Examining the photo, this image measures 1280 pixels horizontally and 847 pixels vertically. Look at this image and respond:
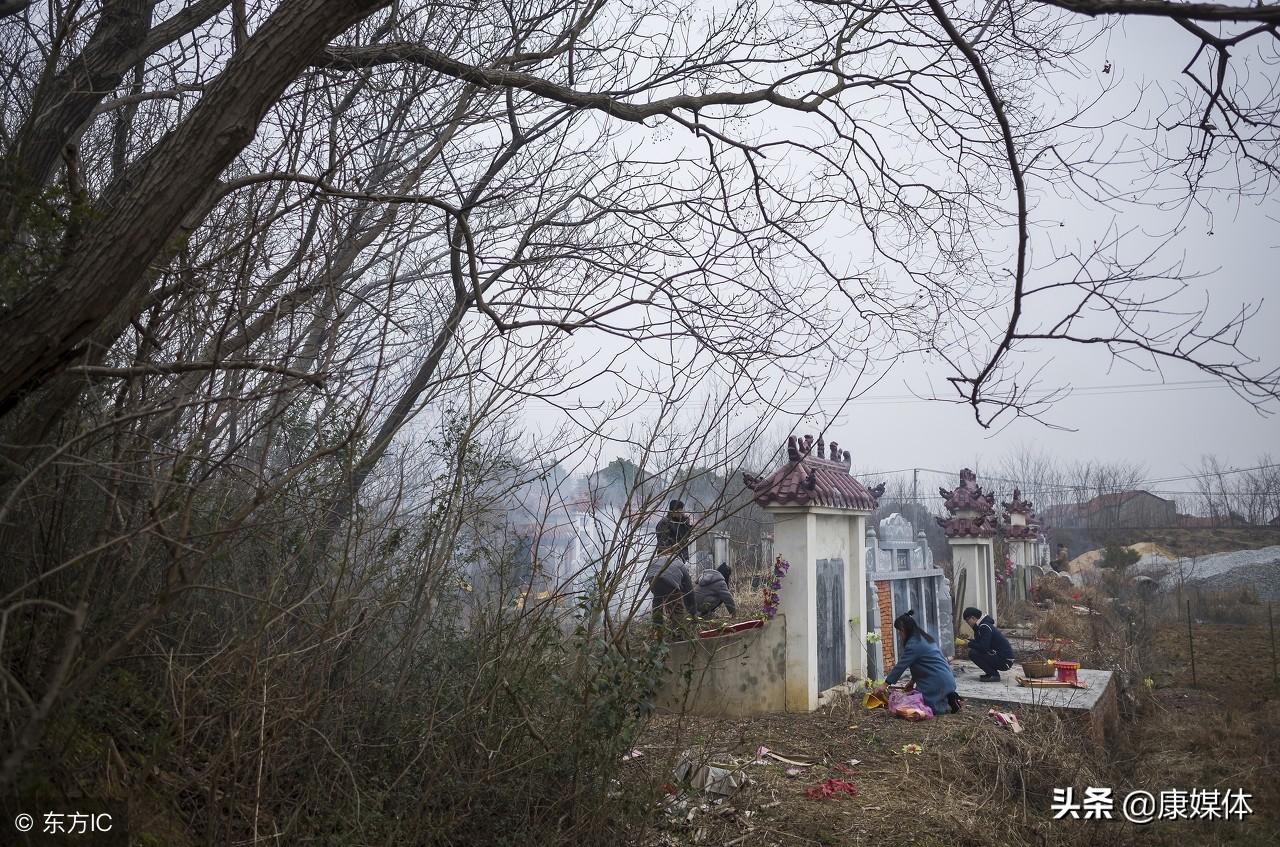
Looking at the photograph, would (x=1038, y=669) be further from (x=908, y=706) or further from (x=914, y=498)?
(x=914, y=498)

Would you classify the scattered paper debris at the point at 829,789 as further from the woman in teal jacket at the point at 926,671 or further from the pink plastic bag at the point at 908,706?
the woman in teal jacket at the point at 926,671

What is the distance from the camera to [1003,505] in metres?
26.0

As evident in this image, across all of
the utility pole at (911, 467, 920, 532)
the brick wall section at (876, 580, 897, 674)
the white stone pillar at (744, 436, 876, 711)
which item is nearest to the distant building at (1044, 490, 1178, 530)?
the utility pole at (911, 467, 920, 532)

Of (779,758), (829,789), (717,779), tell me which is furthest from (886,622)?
(717,779)

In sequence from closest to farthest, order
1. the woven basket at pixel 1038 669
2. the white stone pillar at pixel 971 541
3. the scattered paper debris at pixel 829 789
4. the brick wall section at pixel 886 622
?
the scattered paper debris at pixel 829 789 → the woven basket at pixel 1038 669 → the brick wall section at pixel 886 622 → the white stone pillar at pixel 971 541

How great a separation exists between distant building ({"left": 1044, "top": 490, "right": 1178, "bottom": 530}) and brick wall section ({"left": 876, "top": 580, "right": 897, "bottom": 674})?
32.4m

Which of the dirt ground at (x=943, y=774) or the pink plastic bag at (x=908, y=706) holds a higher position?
the pink plastic bag at (x=908, y=706)

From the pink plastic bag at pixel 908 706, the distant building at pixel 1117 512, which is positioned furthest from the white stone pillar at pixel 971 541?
the distant building at pixel 1117 512

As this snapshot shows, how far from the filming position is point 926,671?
30.6 feet

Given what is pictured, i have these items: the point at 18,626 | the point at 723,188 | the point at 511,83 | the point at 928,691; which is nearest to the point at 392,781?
the point at 18,626

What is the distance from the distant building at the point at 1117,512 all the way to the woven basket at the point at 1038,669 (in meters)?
31.9

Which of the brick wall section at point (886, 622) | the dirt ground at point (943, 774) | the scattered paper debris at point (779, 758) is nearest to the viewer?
the dirt ground at point (943, 774)

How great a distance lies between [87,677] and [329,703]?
177 cm

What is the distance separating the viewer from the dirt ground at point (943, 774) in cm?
510
